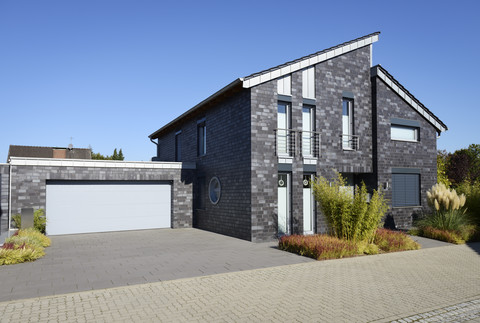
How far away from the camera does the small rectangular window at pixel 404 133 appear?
601 inches

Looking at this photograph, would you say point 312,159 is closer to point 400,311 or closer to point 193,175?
point 193,175

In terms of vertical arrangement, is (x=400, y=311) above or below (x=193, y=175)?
below

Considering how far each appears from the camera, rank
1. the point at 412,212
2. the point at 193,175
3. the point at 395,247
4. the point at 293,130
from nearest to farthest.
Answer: the point at 395,247 < the point at 293,130 < the point at 412,212 < the point at 193,175

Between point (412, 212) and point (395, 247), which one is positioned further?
point (412, 212)

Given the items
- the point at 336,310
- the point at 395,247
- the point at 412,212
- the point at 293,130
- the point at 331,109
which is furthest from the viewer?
the point at 412,212

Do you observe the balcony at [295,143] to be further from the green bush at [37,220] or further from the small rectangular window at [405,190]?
the green bush at [37,220]

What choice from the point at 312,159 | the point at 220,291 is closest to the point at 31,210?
the point at 220,291

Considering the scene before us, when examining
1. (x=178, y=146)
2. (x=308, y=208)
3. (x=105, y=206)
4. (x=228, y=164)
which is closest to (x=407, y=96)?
(x=308, y=208)

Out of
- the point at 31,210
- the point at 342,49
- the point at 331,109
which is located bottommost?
the point at 31,210

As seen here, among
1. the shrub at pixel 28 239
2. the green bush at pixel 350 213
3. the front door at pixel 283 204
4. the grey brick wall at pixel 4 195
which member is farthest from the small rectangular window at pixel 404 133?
the grey brick wall at pixel 4 195

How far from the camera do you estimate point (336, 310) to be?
17.3ft

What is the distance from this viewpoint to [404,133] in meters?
15.6

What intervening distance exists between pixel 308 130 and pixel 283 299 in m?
8.44

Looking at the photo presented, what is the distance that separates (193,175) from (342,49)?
27.1ft
